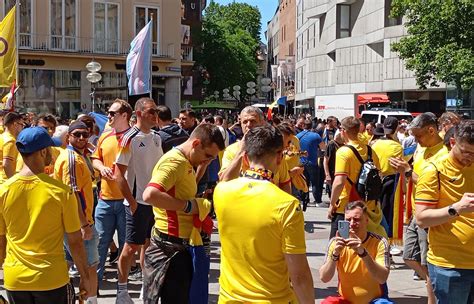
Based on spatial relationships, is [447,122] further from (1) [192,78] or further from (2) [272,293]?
(1) [192,78]

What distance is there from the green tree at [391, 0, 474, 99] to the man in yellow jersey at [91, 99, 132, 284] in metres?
23.5

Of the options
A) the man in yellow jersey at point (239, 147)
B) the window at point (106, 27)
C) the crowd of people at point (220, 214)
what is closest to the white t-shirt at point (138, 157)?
the crowd of people at point (220, 214)

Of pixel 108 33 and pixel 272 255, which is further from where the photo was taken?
pixel 108 33

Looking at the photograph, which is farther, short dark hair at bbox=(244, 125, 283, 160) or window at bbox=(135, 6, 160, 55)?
window at bbox=(135, 6, 160, 55)

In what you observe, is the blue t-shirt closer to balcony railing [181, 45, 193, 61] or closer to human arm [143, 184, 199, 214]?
human arm [143, 184, 199, 214]

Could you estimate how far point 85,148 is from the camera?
7402 millimetres

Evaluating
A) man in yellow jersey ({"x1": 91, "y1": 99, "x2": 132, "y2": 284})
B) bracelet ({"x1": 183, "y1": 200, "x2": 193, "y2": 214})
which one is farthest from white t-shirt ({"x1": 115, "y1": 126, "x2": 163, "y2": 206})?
bracelet ({"x1": 183, "y1": 200, "x2": 193, "y2": 214})

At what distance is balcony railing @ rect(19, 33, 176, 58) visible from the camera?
3562 cm

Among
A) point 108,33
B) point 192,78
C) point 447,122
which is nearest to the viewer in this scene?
point 447,122

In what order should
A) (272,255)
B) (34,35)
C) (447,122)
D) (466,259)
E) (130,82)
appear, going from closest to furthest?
1. (272,255)
2. (466,259)
3. (447,122)
4. (130,82)
5. (34,35)

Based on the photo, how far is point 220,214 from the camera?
411cm

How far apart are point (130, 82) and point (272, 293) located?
13.5 meters

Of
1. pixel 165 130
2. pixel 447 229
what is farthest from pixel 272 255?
pixel 165 130

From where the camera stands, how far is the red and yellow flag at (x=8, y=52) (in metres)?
18.9
